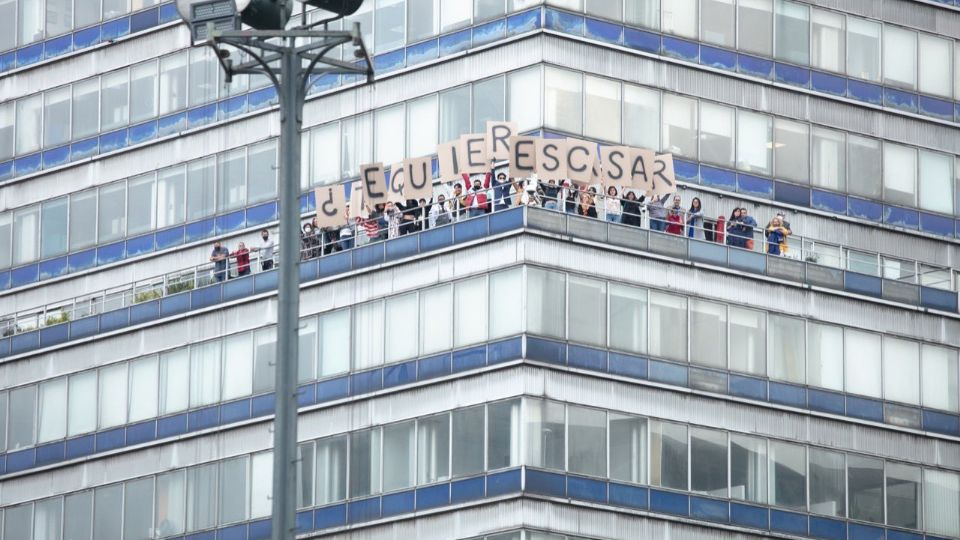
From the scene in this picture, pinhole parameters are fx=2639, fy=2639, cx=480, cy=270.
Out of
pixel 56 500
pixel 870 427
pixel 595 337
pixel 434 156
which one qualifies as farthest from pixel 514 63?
pixel 56 500

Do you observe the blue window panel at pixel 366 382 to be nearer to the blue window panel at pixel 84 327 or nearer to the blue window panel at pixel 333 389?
the blue window panel at pixel 333 389

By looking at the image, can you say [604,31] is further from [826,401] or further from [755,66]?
[826,401]

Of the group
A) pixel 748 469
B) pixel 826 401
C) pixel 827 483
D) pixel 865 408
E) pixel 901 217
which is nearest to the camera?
pixel 748 469

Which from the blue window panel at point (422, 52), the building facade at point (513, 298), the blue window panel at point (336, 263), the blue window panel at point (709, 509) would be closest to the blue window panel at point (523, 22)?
the building facade at point (513, 298)

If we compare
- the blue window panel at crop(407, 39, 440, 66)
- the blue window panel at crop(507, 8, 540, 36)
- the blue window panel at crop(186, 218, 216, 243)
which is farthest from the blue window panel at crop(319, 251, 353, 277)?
the blue window panel at crop(186, 218, 216, 243)

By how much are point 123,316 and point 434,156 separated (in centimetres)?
1321

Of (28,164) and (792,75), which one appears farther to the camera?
(28,164)

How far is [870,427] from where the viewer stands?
249 ft

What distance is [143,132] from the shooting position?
8544 cm

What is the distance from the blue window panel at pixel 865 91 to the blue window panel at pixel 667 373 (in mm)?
13036

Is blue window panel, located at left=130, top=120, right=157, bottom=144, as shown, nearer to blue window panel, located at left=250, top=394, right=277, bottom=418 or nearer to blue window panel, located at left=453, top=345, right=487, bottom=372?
blue window panel, located at left=250, top=394, right=277, bottom=418

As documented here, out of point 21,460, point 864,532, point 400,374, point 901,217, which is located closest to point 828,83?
point 901,217

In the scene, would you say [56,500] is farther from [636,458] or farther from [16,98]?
[636,458]

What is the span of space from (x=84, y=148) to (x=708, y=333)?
2477cm
